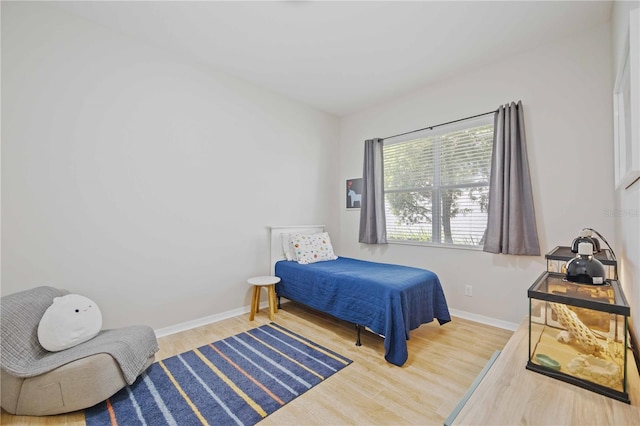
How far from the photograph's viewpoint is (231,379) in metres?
1.93

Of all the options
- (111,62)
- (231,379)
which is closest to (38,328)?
(231,379)

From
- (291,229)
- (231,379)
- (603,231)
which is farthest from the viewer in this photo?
(291,229)

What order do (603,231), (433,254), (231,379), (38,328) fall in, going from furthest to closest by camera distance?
(433,254), (603,231), (231,379), (38,328)

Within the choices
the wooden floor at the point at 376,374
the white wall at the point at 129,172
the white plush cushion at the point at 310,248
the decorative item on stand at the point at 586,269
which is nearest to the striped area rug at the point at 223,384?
the wooden floor at the point at 376,374

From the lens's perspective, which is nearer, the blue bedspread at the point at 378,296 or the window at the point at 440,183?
the blue bedspread at the point at 378,296

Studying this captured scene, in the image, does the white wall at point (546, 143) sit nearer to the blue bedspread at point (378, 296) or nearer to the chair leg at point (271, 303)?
the blue bedspread at point (378, 296)

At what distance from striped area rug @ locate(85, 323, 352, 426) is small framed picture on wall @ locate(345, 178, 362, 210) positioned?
85.6 inches

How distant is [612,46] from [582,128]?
614 millimetres

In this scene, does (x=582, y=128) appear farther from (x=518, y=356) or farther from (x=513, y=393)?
(x=513, y=393)

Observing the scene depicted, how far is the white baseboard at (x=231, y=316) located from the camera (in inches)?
106

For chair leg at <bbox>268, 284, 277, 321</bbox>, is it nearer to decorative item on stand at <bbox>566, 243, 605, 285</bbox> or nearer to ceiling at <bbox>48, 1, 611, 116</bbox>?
ceiling at <bbox>48, 1, 611, 116</bbox>

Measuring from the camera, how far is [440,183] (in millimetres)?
3275

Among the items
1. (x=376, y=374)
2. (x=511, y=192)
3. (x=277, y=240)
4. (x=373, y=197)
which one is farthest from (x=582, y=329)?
(x=277, y=240)

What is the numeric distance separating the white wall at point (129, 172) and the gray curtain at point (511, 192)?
2457 millimetres
